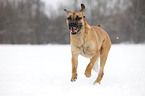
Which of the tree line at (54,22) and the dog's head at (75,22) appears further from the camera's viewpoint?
the tree line at (54,22)

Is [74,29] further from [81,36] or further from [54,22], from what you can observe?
[54,22]

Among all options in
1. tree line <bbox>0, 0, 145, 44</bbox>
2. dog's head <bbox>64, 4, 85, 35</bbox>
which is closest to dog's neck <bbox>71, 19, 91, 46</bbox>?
dog's head <bbox>64, 4, 85, 35</bbox>

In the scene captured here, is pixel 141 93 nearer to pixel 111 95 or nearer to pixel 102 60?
pixel 111 95

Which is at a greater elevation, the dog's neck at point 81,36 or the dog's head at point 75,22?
the dog's head at point 75,22

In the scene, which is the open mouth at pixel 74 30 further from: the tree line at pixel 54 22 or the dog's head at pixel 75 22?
the tree line at pixel 54 22

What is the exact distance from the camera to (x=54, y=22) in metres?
27.2

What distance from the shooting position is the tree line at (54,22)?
85.9 ft

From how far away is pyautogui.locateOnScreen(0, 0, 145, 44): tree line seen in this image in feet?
85.9

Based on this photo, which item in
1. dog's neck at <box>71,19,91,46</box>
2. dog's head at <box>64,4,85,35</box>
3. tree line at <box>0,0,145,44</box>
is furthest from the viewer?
tree line at <box>0,0,145,44</box>

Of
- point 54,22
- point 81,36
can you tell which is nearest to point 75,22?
point 81,36

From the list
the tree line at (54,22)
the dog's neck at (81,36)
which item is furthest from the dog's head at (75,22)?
the tree line at (54,22)

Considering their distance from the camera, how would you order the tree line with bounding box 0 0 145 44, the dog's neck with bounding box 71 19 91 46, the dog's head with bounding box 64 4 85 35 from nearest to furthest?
the dog's head with bounding box 64 4 85 35, the dog's neck with bounding box 71 19 91 46, the tree line with bounding box 0 0 145 44

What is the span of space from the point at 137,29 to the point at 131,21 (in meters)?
1.90

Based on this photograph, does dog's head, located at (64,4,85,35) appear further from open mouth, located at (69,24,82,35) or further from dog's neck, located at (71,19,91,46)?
dog's neck, located at (71,19,91,46)
